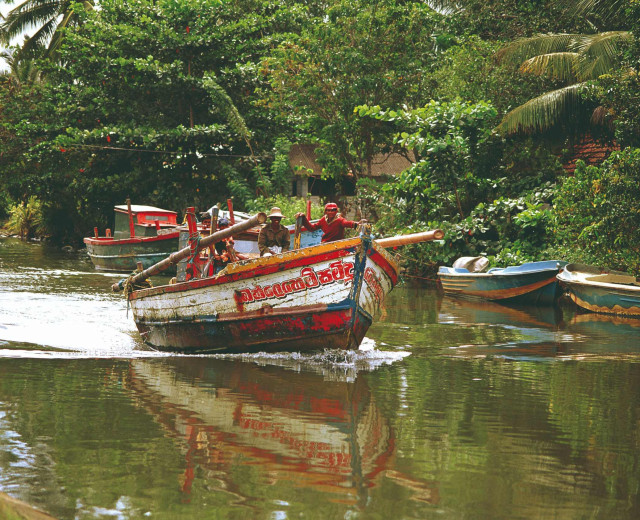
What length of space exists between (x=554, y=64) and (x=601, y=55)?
1.69 meters

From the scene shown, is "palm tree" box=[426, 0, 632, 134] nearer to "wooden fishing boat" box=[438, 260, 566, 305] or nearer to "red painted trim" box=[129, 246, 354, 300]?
"wooden fishing boat" box=[438, 260, 566, 305]

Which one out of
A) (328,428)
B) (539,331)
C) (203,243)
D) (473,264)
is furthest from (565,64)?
(328,428)

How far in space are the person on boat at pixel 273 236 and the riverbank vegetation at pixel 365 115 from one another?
21.1ft

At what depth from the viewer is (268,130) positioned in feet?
105

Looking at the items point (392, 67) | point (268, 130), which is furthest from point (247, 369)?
A: point (268, 130)

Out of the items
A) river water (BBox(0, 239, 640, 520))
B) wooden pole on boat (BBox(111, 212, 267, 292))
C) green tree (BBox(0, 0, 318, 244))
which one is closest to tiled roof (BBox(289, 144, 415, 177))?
green tree (BBox(0, 0, 318, 244))

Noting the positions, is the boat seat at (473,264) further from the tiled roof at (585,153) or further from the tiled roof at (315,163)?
the tiled roof at (315,163)

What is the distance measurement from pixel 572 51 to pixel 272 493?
1811 centimetres

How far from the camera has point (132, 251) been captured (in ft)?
85.0

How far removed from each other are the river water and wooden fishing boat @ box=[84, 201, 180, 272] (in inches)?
470

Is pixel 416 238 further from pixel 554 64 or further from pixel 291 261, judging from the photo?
pixel 554 64

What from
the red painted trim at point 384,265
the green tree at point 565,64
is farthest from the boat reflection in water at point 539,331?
the green tree at point 565,64

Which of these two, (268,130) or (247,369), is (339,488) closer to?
(247,369)

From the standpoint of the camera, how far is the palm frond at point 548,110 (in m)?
19.2
